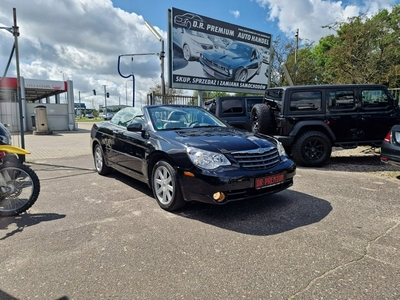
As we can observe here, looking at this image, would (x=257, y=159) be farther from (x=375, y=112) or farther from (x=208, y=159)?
(x=375, y=112)

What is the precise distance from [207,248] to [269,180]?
1237 mm

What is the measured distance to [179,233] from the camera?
3230mm

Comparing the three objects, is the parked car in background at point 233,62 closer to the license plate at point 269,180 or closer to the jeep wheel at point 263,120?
the jeep wheel at point 263,120

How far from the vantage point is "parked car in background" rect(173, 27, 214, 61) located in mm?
11643

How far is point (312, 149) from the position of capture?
680cm

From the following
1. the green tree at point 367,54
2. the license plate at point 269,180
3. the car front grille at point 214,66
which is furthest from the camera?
the green tree at point 367,54

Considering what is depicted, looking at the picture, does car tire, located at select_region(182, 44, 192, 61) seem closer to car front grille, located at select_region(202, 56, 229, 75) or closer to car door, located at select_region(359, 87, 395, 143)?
car front grille, located at select_region(202, 56, 229, 75)

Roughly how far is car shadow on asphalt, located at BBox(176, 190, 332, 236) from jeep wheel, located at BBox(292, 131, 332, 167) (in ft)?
7.82

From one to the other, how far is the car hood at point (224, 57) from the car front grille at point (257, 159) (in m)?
9.76

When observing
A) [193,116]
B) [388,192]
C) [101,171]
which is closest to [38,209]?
[101,171]

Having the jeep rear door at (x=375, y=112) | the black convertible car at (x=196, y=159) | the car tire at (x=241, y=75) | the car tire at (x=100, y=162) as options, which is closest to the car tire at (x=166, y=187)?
the black convertible car at (x=196, y=159)

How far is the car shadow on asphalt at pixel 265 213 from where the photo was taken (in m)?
3.35

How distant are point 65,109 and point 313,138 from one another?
20.0 meters

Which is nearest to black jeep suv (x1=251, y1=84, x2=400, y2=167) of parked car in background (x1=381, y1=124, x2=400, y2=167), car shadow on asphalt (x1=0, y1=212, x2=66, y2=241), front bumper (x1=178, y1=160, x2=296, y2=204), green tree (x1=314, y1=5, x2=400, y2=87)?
parked car in background (x1=381, y1=124, x2=400, y2=167)
